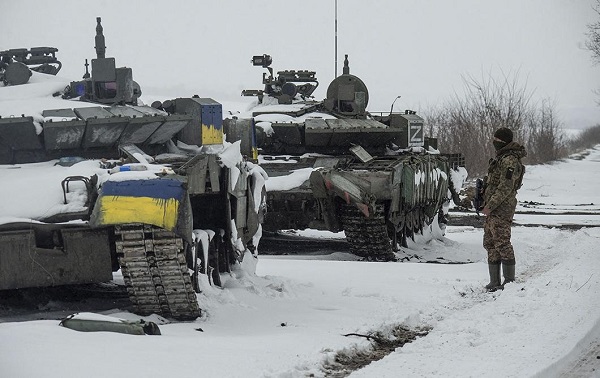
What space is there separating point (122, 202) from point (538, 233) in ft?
29.0

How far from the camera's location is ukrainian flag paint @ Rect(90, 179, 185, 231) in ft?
23.5

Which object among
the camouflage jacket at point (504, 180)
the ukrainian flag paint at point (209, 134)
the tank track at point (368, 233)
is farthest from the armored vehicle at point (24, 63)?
the camouflage jacket at point (504, 180)

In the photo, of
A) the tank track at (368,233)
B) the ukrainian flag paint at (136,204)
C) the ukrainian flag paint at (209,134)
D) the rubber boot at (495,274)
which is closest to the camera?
the ukrainian flag paint at (136,204)

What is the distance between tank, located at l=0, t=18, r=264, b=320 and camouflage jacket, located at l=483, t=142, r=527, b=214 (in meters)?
2.15

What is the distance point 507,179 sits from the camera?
9195 millimetres

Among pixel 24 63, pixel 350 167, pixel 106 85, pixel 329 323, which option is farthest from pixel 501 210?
pixel 24 63

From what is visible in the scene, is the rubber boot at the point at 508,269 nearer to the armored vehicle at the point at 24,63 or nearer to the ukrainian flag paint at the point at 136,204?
the ukrainian flag paint at the point at 136,204

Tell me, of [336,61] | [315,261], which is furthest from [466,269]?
[336,61]

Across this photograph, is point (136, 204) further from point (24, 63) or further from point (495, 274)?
point (24, 63)

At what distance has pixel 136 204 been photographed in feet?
23.5

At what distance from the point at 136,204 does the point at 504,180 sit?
3563 millimetres

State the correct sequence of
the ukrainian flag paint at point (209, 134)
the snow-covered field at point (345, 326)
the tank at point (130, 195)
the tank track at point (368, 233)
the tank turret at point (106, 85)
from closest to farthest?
the snow-covered field at point (345, 326) < the tank at point (130, 195) < the ukrainian flag paint at point (209, 134) < the tank turret at point (106, 85) < the tank track at point (368, 233)

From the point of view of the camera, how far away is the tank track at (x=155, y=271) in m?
7.36

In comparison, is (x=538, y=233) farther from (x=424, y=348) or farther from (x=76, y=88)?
(x=424, y=348)
